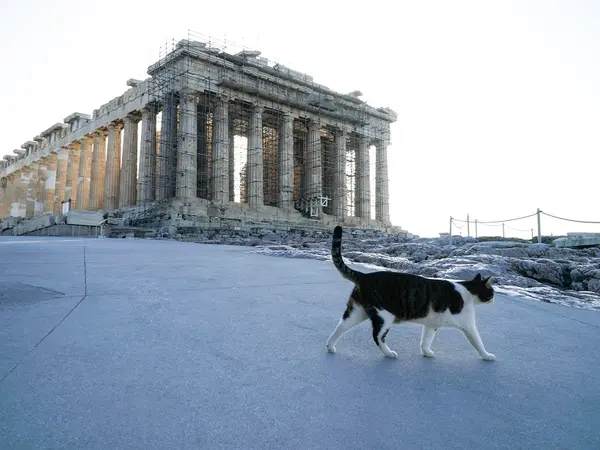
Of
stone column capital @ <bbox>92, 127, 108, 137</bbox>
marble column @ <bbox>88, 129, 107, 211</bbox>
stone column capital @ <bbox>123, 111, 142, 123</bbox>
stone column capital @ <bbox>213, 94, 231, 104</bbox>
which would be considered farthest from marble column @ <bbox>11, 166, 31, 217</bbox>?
stone column capital @ <bbox>213, 94, 231, 104</bbox>

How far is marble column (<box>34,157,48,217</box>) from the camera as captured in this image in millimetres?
41625

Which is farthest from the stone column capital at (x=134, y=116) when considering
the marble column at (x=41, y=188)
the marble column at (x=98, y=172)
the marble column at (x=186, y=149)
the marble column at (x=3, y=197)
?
the marble column at (x=3, y=197)

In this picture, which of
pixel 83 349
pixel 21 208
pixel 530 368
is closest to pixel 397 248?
pixel 530 368

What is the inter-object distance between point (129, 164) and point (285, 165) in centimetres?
1167

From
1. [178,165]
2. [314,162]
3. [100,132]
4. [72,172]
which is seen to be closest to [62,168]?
[72,172]

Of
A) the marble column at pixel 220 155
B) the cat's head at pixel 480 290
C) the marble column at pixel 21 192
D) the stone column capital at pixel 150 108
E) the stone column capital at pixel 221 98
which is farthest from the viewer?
the marble column at pixel 21 192

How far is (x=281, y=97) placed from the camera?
102 ft

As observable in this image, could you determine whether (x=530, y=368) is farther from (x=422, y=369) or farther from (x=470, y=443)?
(x=470, y=443)

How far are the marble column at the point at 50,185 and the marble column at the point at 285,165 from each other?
24732 millimetres

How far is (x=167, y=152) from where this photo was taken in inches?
1083

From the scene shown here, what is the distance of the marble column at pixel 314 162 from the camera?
112ft

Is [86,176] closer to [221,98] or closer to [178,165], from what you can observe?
[178,165]

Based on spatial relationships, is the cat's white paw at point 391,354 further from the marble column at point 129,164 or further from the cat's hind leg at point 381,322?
the marble column at point 129,164


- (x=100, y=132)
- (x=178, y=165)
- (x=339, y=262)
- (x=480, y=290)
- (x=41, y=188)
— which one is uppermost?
(x=100, y=132)
